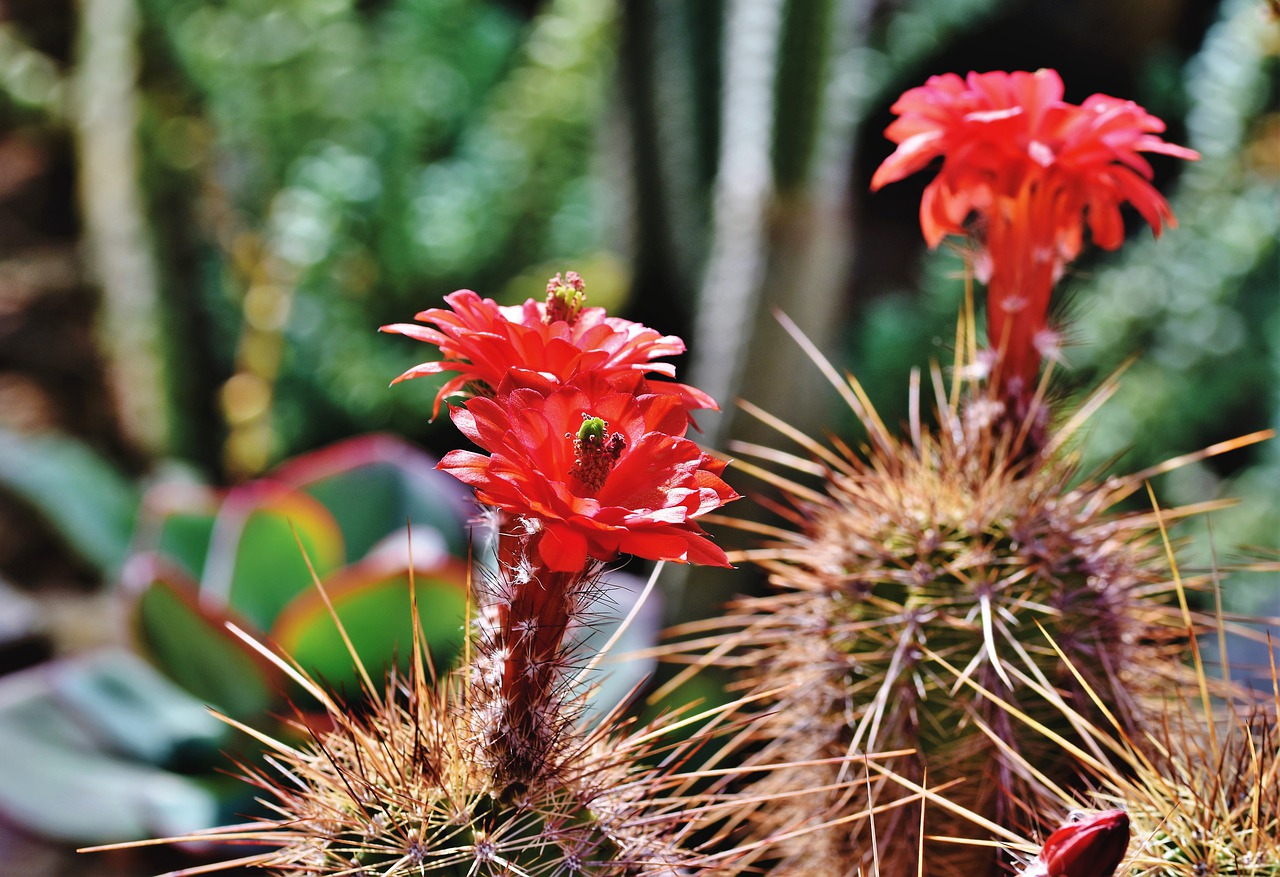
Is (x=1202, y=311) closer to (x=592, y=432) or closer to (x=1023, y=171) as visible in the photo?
(x=1023, y=171)

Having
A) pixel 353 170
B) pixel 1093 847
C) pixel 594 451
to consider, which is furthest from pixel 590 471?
pixel 353 170

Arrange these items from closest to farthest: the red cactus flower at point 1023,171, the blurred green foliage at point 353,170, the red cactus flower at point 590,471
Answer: the red cactus flower at point 590,471 < the red cactus flower at point 1023,171 < the blurred green foliage at point 353,170

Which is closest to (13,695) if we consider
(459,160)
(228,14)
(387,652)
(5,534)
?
(387,652)

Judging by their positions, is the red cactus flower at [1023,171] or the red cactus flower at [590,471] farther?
the red cactus flower at [1023,171]

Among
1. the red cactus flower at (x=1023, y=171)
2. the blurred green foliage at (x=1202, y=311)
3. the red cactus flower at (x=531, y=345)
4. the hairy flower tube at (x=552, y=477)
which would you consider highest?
the red cactus flower at (x=1023, y=171)

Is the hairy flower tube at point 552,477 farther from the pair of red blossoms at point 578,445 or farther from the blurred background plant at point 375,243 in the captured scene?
the blurred background plant at point 375,243

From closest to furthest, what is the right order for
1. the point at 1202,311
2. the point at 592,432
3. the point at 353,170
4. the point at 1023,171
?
the point at 592,432
the point at 1023,171
the point at 1202,311
the point at 353,170

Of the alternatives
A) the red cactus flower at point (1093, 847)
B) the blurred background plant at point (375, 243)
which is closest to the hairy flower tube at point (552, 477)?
the red cactus flower at point (1093, 847)

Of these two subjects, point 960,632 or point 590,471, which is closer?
point 590,471
